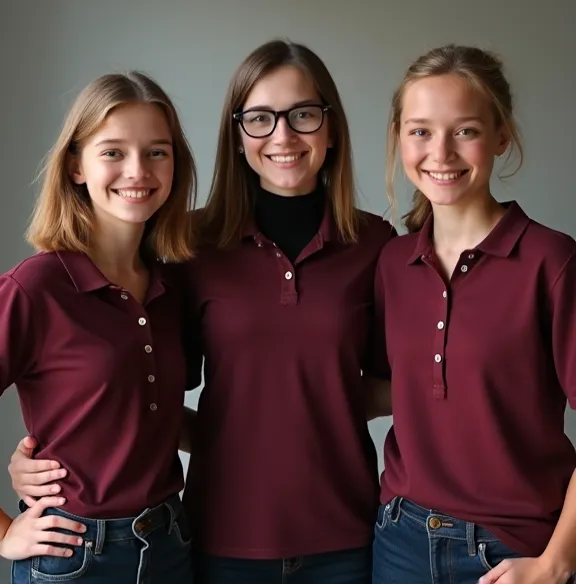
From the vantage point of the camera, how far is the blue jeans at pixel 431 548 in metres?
1.39

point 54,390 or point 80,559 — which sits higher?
point 54,390

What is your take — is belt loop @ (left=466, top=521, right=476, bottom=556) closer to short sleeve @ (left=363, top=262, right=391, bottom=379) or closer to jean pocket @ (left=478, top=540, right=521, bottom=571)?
jean pocket @ (left=478, top=540, right=521, bottom=571)

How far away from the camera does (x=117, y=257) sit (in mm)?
1561

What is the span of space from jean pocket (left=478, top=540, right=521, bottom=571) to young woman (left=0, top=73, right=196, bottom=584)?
53cm

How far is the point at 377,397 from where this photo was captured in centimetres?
172

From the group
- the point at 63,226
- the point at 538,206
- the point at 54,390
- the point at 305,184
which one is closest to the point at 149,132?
the point at 63,226

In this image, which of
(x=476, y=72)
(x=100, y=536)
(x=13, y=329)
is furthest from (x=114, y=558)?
(x=476, y=72)

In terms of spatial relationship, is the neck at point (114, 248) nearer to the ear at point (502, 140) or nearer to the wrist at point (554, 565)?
the ear at point (502, 140)

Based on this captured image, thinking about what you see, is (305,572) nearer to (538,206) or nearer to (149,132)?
(149,132)

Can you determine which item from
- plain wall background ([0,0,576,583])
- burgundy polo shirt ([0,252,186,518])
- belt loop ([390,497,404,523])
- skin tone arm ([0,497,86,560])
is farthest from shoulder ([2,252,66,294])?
plain wall background ([0,0,576,583])

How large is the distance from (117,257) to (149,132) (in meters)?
0.24

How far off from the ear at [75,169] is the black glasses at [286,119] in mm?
342

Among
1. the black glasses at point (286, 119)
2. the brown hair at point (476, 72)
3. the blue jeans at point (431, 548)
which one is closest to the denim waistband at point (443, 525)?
the blue jeans at point (431, 548)

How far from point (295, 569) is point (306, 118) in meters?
0.87
